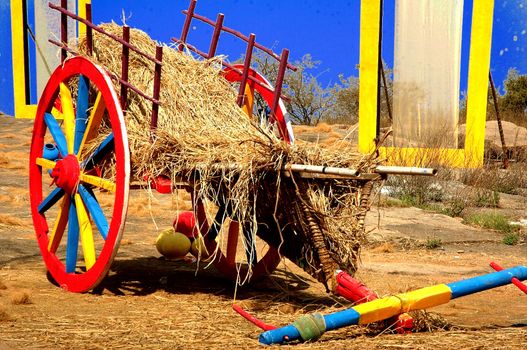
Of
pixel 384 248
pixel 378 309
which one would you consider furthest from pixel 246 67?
pixel 384 248

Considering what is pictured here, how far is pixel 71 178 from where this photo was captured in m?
4.52

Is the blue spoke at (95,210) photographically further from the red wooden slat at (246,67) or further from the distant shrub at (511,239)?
the distant shrub at (511,239)

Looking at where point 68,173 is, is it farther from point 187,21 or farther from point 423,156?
point 423,156

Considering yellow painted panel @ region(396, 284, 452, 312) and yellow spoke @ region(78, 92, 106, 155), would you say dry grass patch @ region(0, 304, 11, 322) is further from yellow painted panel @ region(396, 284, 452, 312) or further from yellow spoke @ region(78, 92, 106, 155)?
yellow painted panel @ region(396, 284, 452, 312)

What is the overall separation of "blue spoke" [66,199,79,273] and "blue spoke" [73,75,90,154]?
36cm

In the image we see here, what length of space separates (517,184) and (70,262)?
769 cm

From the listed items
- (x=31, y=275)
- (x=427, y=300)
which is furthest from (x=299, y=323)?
(x=31, y=275)

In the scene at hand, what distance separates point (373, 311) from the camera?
10.6ft

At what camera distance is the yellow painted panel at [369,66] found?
1145 cm

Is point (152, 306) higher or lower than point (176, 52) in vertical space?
lower

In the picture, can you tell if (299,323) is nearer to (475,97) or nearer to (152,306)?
(152,306)

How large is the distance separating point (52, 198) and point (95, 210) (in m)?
0.62

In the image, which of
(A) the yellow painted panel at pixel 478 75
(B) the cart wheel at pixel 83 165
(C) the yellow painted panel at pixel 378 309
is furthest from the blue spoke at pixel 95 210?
(A) the yellow painted panel at pixel 478 75

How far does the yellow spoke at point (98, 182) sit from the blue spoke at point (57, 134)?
367 millimetres
